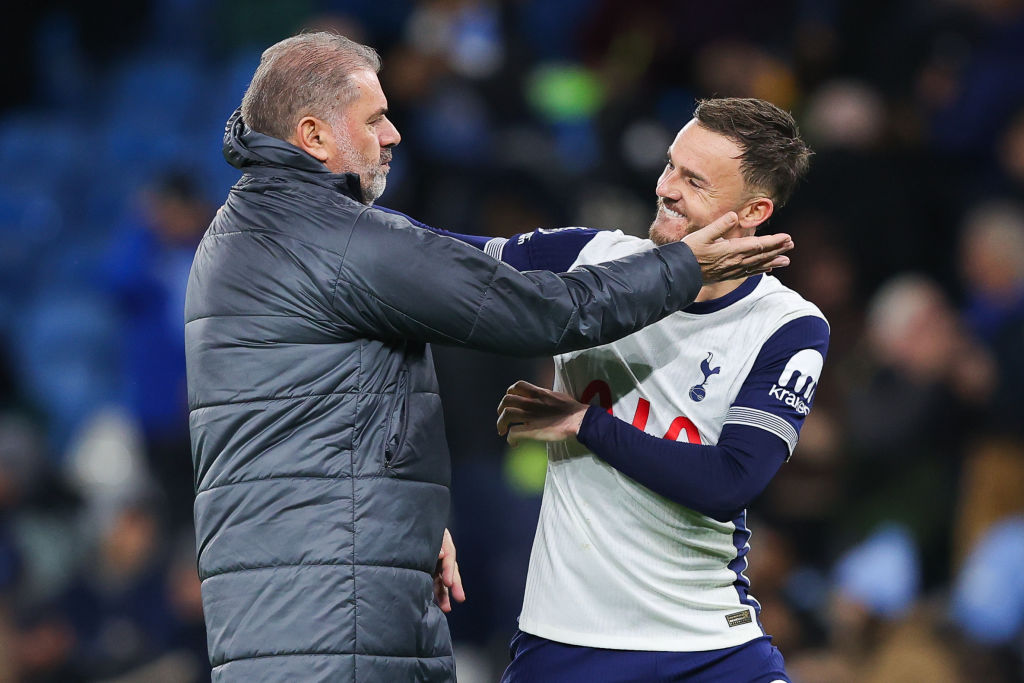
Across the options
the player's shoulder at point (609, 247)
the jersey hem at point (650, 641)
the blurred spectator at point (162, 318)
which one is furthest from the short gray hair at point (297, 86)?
the blurred spectator at point (162, 318)

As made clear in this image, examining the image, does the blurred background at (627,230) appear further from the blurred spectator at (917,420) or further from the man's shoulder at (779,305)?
the man's shoulder at (779,305)

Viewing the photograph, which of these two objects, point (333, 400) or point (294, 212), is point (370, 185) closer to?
point (294, 212)

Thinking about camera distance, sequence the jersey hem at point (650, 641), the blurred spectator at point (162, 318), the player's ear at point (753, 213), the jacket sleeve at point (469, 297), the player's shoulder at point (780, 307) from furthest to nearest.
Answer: the blurred spectator at point (162, 318) < the player's ear at point (753, 213) < the player's shoulder at point (780, 307) < the jersey hem at point (650, 641) < the jacket sleeve at point (469, 297)

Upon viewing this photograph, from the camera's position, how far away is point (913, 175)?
7.35 m

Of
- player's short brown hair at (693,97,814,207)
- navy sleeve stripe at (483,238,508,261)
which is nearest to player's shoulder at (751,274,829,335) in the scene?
player's short brown hair at (693,97,814,207)

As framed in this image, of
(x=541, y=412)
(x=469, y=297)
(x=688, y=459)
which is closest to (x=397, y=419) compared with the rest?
(x=469, y=297)

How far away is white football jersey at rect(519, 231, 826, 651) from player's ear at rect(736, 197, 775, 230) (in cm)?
14

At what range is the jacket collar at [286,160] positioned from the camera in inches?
120

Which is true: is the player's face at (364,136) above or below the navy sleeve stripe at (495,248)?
above

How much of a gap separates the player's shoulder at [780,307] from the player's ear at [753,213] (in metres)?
0.15

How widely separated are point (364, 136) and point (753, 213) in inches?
39.9

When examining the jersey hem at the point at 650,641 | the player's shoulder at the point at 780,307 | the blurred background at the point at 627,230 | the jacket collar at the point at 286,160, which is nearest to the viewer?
the jacket collar at the point at 286,160

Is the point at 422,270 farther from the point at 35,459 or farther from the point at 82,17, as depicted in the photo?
the point at 82,17

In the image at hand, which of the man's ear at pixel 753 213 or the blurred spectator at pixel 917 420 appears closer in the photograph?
the man's ear at pixel 753 213
